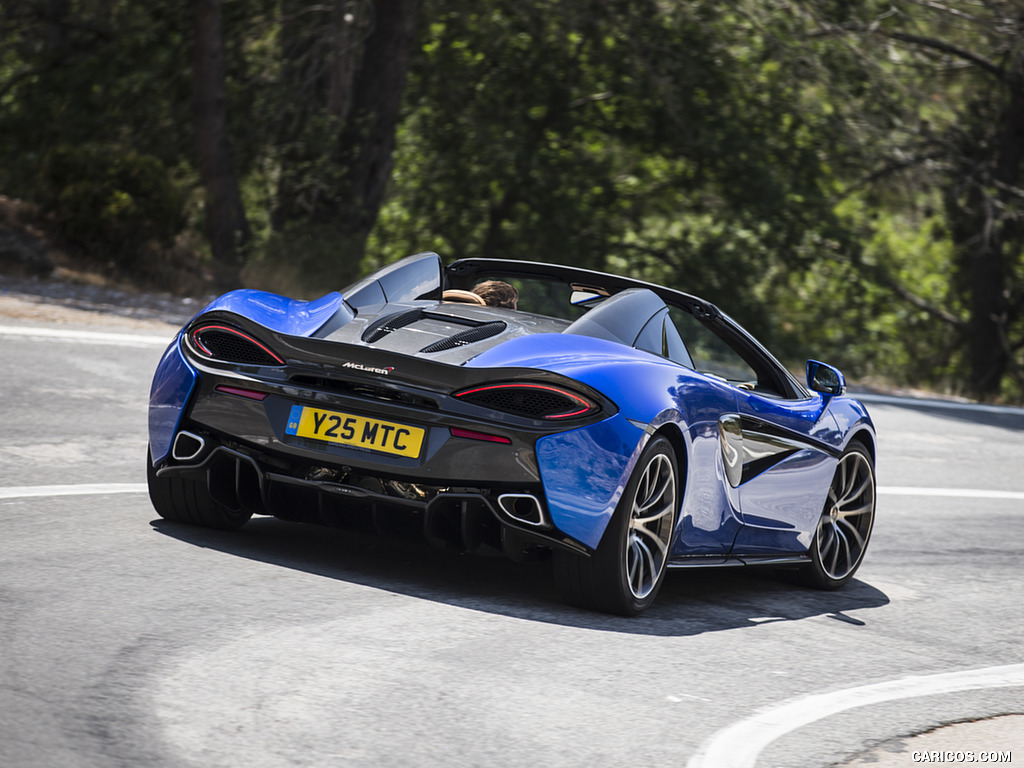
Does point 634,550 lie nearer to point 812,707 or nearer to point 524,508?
point 524,508

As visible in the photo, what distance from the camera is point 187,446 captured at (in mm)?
5102

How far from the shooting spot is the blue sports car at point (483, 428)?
466 centimetres

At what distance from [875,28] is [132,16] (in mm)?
11352

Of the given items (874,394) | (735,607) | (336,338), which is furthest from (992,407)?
(336,338)

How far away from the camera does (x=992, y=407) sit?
661 inches

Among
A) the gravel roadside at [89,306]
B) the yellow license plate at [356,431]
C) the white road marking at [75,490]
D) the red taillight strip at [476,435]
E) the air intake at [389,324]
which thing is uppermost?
the air intake at [389,324]

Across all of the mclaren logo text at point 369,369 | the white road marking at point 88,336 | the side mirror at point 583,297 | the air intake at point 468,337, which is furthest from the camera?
the white road marking at point 88,336

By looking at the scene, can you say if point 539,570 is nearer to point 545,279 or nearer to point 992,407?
point 545,279

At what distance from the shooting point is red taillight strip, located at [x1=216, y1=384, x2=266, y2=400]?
493 cm

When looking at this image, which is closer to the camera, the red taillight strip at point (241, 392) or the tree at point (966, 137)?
the red taillight strip at point (241, 392)

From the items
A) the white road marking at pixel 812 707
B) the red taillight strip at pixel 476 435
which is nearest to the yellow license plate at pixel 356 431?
the red taillight strip at pixel 476 435

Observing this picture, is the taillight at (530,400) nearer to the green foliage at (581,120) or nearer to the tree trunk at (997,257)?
the green foliage at (581,120)

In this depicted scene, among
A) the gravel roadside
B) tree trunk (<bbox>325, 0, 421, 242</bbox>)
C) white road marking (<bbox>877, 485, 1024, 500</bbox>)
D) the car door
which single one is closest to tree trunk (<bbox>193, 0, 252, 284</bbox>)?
tree trunk (<bbox>325, 0, 421, 242</bbox>)

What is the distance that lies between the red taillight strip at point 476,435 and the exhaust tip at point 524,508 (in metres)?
0.19
